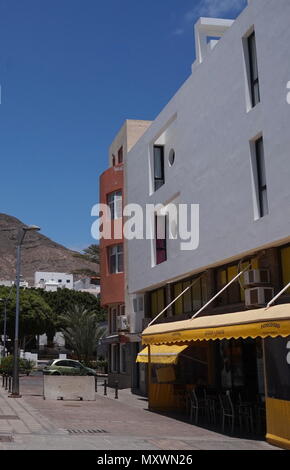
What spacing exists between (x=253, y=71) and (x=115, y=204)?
733 inches

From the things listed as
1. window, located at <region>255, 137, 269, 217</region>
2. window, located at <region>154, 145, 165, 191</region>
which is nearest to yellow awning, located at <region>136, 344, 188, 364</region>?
window, located at <region>255, 137, 269, 217</region>

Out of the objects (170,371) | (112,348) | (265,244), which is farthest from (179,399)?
(112,348)

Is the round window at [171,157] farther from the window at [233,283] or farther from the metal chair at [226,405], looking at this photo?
the metal chair at [226,405]

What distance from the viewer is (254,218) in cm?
1755

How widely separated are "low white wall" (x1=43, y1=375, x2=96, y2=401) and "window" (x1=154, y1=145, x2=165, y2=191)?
1033cm

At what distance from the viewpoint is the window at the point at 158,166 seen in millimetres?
29078

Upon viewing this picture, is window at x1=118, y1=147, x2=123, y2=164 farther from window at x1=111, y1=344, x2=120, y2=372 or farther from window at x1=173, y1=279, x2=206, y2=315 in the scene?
window at x1=173, y1=279, x2=206, y2=315

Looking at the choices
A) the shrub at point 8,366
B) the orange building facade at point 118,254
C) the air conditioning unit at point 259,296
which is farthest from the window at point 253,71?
the shrub at point 8,366

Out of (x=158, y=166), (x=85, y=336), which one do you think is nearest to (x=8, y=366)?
(x=85, y=336)

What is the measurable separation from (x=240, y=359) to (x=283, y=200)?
25.2 feet

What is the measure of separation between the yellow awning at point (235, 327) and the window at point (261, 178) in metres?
3.75

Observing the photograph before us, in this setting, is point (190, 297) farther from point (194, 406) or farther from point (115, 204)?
point (115, 204)

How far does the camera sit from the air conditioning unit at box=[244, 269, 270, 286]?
56.2 feet

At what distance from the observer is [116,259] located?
35.9 metres
